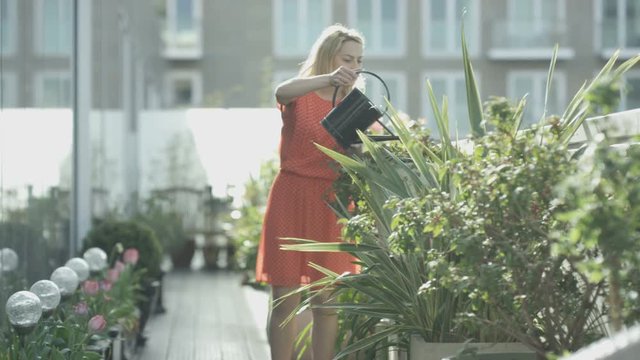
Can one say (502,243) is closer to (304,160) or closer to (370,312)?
(370,312)

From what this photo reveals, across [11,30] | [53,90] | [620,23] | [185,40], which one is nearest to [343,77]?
[11,30]

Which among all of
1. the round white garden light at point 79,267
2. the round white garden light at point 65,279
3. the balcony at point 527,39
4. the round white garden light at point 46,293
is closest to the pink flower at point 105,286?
the round white garden light at point 79,267

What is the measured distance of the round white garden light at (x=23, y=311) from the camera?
11.6 ft

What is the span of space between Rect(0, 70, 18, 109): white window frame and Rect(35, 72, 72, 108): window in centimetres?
53

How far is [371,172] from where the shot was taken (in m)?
3.50

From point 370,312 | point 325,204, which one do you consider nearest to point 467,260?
point 370,312

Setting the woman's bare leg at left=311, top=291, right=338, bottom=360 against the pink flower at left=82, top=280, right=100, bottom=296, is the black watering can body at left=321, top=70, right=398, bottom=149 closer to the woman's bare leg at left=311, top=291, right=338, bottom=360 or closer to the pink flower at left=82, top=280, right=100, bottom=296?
the woman's bare leg at left=311, top=291, right=338, bottom=360

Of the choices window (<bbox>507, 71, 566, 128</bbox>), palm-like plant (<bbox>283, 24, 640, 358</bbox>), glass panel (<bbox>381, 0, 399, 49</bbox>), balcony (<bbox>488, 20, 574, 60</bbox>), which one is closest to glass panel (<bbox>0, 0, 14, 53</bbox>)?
palm-like plant (<bbox>283, 24, 640, 358</bbox>)

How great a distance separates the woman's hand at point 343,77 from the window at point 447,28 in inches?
660

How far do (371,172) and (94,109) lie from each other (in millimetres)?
4204

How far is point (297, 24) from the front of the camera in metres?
20.1

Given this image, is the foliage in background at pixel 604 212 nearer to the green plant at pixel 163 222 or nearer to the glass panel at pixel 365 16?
the green plant at pixel 163 222

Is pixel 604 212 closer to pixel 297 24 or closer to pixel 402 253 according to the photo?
pixel 402 253

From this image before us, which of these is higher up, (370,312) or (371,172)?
(371,172)
